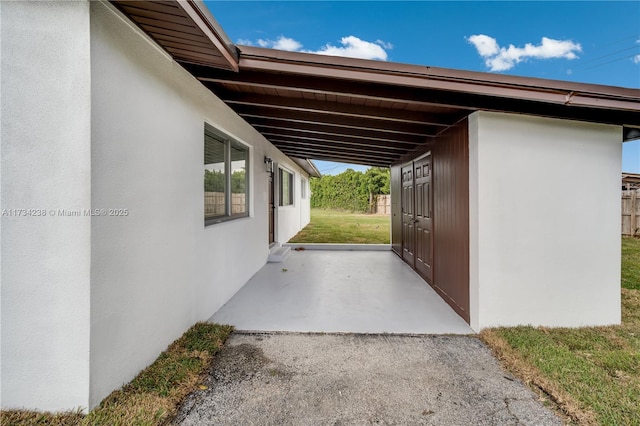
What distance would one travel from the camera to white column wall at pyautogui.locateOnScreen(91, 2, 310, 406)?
1.95 meters

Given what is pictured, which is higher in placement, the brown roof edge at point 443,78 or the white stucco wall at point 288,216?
the brown roof edge at point 443,78

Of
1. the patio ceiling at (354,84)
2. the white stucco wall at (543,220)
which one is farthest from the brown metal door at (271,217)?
the white stucco wall at (543,220)

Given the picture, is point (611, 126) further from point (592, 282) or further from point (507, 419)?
point (507, 419)

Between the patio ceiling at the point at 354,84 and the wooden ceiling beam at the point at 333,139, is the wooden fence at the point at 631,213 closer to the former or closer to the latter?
the wooden ceiling beam at the point at 333,139

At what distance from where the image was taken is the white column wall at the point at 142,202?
6.38 feet

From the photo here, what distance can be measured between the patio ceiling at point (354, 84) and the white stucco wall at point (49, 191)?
0.51 m

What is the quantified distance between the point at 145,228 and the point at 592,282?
15.3 ft

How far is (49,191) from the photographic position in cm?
185

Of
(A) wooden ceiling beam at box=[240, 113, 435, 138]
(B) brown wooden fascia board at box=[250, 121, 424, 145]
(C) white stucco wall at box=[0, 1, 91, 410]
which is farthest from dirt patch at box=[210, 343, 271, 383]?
(B) brown wooden fascia board at box=[250, 121, 424, 145]

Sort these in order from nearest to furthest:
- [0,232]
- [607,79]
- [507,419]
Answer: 1. [0,232]
2. [507,419]
3. [607,79]

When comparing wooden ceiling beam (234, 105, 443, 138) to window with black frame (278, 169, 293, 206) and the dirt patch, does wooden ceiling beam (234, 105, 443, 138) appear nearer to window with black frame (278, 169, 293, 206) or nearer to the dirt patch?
the dirt patch

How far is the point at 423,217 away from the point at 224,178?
365 cm

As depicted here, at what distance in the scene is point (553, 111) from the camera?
313 centimetres

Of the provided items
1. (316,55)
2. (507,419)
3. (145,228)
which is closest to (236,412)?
(145,228)
